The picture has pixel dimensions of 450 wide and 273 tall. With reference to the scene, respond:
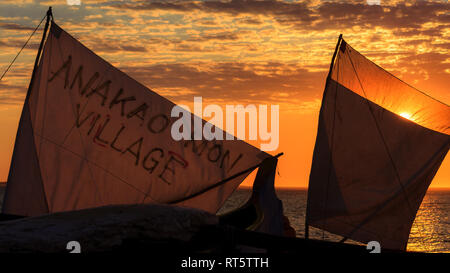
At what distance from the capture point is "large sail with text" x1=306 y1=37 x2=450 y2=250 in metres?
23.5

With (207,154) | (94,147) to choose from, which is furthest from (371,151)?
(94,147)

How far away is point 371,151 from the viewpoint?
79.3 ft

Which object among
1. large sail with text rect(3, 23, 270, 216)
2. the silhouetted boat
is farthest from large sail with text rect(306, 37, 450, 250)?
large sail with text rect(3, 23, 270, 216)

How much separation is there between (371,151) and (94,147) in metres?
10.9

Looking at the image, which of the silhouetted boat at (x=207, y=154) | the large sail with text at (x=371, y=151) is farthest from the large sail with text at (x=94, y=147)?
the large sail with text at (x=371, y=151)

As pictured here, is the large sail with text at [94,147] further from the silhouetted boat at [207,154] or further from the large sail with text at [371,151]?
the large sail with text at [371,151]

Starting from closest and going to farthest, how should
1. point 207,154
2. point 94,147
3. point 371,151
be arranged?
point 94,147 → point 207,154 → point 371,151

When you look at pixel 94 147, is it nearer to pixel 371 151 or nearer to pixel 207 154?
pixel 207 154

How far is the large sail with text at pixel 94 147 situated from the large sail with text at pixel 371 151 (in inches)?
177

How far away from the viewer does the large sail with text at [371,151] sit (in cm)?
2352

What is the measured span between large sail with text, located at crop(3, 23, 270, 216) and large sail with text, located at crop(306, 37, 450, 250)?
4.49 meters

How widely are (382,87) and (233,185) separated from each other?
7.73 m
